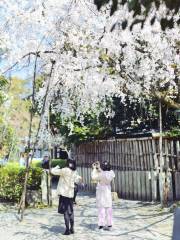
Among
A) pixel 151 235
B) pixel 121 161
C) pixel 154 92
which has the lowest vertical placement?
pixel 151 235

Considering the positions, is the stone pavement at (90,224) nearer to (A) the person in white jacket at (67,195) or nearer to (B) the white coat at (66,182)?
(A) the person in white jacket at (67,195)

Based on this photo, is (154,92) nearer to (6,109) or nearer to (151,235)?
(151,235)

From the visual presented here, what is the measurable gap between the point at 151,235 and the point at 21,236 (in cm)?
270

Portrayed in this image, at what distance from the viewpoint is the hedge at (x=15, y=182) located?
14.9m

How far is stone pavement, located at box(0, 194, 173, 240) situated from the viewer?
10.1 meters

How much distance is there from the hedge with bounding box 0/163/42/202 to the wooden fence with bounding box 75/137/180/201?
10.7ft

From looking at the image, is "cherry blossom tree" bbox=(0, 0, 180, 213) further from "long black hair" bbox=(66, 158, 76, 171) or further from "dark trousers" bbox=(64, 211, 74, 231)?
"dark trousers" bbox=(64, 211, 74, 231)

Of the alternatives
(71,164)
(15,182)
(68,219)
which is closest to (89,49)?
(71,164)

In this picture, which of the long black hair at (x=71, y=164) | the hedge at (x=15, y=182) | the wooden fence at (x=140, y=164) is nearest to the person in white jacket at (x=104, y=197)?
the long black hair at (x=71, y=164)

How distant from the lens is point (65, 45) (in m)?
11.7

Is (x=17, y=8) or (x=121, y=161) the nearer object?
(x=17, y=8)

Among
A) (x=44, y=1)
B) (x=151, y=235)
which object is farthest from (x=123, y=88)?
(x=151, y=235)

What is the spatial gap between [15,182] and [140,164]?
4.02 meters

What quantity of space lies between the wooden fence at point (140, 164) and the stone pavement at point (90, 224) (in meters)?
0.94
